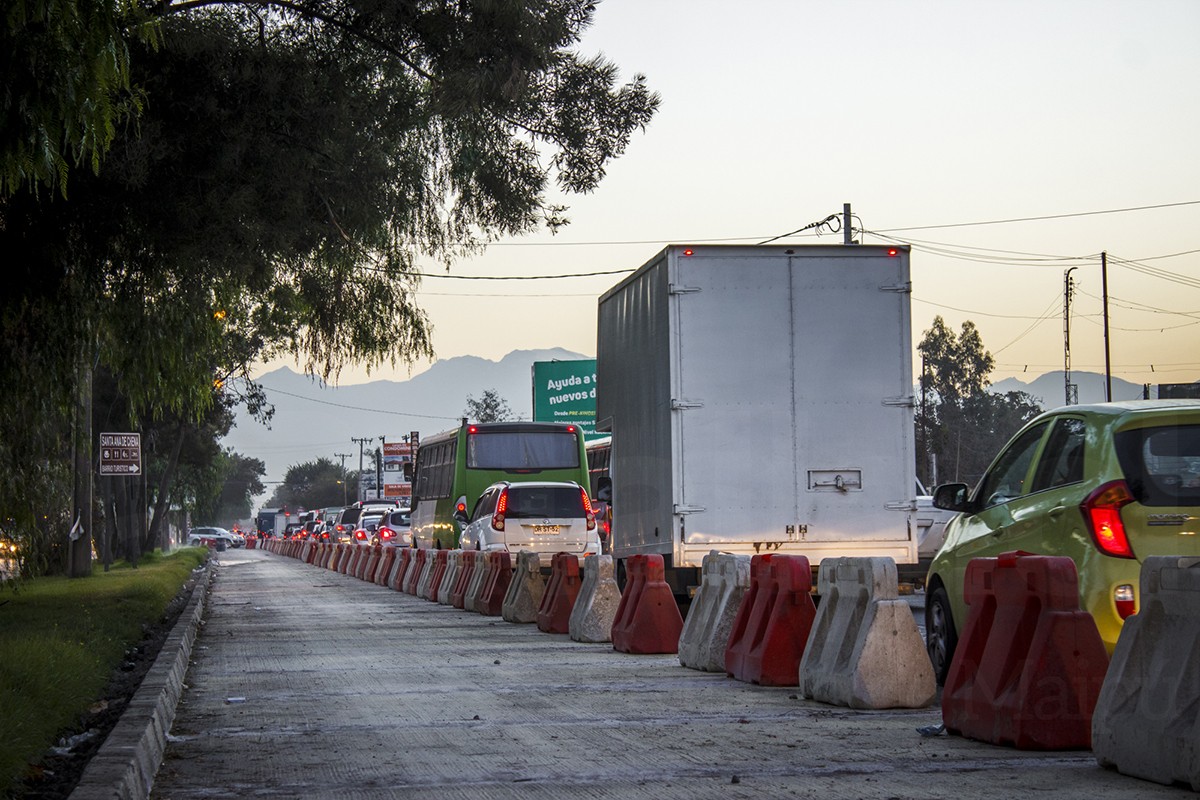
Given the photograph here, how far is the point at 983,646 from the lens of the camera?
768cm

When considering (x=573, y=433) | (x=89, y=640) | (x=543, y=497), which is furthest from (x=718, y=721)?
(x=573, y=433)

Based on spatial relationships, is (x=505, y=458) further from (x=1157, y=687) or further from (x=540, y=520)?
(x=1157, y=687)

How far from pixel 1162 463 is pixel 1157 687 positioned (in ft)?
6.85

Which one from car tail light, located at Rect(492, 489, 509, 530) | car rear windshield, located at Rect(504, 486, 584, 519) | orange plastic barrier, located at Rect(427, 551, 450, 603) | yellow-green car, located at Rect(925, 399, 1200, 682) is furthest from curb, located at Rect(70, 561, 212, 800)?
car rear windshield, located at Rect(504, 486, 584, 519)

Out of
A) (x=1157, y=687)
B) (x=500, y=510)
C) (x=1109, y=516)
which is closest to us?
(x=1157, y=687)

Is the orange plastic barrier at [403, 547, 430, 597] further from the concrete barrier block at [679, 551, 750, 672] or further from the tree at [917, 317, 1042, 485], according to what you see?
the tree at [917, 317, 1042, 485]

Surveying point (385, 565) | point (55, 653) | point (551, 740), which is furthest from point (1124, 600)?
point (385, 565)

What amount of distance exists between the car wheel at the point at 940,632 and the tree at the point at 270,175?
6.18m

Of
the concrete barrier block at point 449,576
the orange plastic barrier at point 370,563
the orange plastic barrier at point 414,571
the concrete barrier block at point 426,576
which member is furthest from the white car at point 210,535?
the concrete barrier block at point 449,576

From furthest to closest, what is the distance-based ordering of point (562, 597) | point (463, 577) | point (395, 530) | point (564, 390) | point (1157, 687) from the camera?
point (564, 390)
point (395, 530)
point (463, 577)
point (562, 597)
point (1157, 687)

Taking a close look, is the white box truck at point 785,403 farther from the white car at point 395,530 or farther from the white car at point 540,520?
the white car at point 395,530

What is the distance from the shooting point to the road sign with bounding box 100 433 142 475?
29.6 meters

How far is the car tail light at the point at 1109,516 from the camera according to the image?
779 centimetres

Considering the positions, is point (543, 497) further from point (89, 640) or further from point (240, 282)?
point (89, 640)
